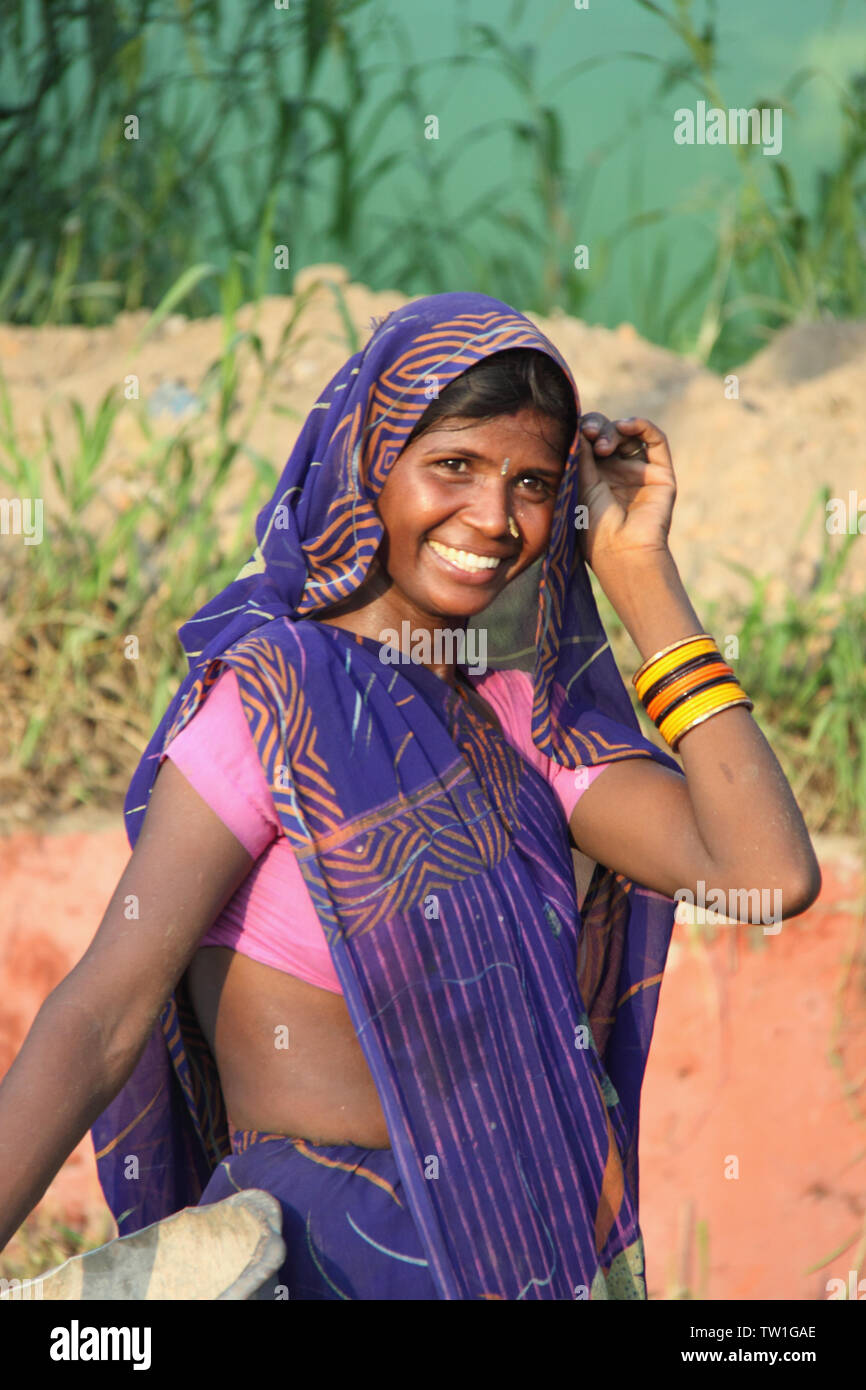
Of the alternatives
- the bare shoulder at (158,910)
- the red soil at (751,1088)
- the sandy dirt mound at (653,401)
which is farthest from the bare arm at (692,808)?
the sandy dirt mound at (653,401)

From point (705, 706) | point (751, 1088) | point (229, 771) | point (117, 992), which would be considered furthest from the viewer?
point (751, 1088)

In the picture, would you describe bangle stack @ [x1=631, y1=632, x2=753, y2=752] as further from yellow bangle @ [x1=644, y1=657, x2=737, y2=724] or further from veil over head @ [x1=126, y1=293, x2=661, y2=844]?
veil over head @ [x1=126, y1=293, x2=661, y2=844]

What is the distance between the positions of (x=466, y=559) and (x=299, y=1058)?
2.04ft

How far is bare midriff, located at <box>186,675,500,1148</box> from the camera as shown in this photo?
1.72 meters

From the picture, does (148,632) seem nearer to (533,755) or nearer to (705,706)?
(533,755)

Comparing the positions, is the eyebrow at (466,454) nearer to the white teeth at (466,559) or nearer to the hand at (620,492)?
the white teeth at (466,559)

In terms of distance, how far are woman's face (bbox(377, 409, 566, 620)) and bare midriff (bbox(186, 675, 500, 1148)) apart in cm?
50

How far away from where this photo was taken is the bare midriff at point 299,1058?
5.66ft

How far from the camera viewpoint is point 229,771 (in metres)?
1.66

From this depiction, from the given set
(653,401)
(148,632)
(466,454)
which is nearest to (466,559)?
(466,454)

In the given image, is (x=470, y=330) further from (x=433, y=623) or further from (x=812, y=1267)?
(x=812, y=1267)

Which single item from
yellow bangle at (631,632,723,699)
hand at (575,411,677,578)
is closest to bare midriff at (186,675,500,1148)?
yellow bangle at (631,632,723,699)

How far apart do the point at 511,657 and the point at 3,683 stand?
6.66ft

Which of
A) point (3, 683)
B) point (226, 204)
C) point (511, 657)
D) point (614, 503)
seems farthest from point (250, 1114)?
point (226, 204)
